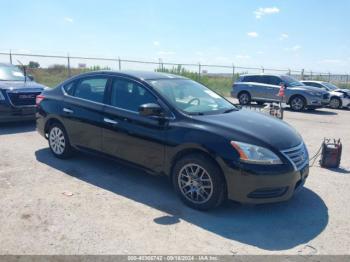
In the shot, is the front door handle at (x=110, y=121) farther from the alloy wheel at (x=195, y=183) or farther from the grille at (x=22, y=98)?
the grille at (x=22, y=98)

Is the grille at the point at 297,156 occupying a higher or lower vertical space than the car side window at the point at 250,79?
lower

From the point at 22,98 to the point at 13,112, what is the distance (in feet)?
1.33

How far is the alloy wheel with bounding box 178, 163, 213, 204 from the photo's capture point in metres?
4.40

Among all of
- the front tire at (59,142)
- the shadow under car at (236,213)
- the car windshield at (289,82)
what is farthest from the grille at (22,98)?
the car windshield at (289,82)

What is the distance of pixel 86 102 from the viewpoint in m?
5.82

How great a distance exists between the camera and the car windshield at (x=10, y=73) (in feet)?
32.1

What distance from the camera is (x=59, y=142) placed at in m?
6.41

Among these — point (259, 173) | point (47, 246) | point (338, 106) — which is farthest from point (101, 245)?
point (338, 106)

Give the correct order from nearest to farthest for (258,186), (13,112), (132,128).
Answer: (258,186), (132,128), (13,112)

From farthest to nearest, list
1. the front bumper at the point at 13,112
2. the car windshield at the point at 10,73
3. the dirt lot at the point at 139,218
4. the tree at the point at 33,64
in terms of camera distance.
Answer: the tree at the point at 33,64 < the car windshield at the point at 10,73 < the front bumper at the point at 13,112 < the dirt lot at the point at 139,218

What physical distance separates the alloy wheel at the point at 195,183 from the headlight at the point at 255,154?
493 mm

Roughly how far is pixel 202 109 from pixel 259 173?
1.38 meters

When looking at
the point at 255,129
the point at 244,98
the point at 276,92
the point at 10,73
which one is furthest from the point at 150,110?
the point at 244,98

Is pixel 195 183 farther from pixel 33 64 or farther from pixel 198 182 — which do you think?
pixel 33 64
